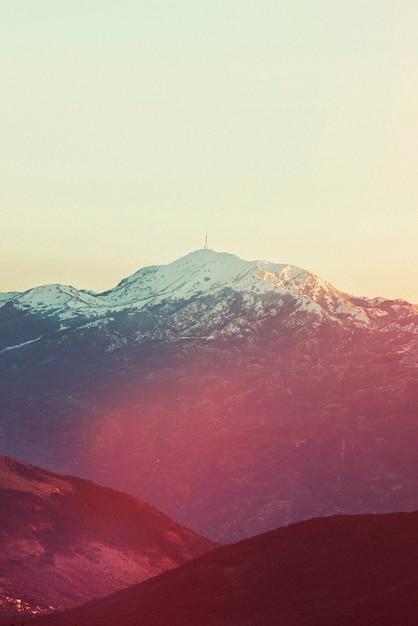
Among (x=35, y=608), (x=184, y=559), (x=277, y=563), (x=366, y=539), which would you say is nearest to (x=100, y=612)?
(x=35, y=608)

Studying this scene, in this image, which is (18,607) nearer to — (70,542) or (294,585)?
(70,542)

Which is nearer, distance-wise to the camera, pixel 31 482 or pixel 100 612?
pixel 100 612

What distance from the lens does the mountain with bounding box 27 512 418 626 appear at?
10369 cm

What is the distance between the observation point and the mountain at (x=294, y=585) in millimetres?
103688

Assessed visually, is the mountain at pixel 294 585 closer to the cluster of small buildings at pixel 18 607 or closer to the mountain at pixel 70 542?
the cluster of small buildings at pixel 18 607

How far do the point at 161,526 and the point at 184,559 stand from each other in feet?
37.9

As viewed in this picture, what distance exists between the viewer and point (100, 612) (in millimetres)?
128125

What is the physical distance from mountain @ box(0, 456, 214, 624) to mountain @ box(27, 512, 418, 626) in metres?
13.2

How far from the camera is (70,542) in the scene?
170m

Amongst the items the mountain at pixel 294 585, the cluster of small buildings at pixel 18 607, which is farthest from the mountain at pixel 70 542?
the mountain at pixel 294 585

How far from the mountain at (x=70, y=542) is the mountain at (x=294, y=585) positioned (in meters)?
13.2

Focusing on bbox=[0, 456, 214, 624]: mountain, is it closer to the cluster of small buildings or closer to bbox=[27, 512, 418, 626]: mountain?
the cluster of small buildings

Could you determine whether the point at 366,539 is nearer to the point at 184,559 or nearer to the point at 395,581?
the point at 395,581

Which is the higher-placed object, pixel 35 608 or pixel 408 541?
pixel 408 541
